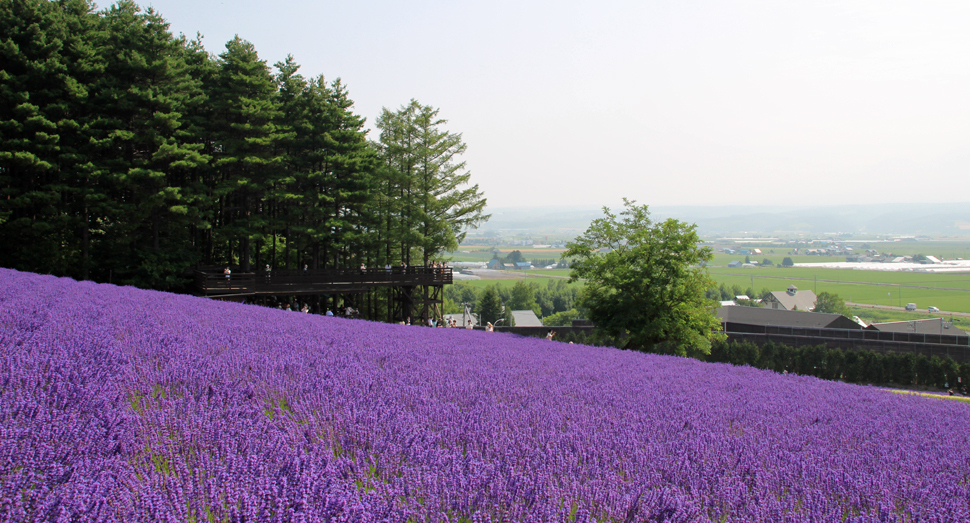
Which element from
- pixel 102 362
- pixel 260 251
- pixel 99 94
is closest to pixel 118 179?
pixel 99 94

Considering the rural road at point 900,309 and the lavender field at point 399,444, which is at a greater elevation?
the lavender field at point 399,444

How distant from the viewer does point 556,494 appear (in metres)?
3.07

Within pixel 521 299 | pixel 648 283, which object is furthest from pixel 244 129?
pixel 521 299

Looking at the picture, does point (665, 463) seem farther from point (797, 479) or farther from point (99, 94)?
point (99, 94)

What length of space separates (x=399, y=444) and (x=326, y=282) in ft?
89.5

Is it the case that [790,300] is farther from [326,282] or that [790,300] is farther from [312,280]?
[312,280]

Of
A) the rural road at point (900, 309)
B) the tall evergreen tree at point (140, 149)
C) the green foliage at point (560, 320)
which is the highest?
the tall evergreen tree at point (140, 149)

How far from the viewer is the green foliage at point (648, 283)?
23844mm

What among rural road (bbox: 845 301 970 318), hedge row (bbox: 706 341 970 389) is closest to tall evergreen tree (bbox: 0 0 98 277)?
hedge row (bbox: 706 341 970 389)

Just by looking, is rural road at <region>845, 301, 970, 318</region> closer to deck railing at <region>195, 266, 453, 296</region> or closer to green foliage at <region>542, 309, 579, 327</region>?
green foliage at <region>542, 309, 579, 327</region>

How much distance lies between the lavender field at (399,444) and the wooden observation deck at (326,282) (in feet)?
66.1

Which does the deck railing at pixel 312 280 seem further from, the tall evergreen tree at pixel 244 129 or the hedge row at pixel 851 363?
the hedge row at pixel 851 363

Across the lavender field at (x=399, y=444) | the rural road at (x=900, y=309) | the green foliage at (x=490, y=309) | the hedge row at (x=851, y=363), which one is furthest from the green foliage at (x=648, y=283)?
the rural road at (x=900, y=309)

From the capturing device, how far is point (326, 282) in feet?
97.3
